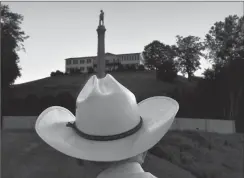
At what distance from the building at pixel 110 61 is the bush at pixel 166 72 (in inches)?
744

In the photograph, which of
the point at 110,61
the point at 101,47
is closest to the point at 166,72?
the point at 101,47

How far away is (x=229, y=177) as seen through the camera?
1399cm

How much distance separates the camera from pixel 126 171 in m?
1.81

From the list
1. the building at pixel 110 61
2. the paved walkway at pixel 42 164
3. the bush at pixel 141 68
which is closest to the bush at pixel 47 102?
the paved walkway at pixel 42 164

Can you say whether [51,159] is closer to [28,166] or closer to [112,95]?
[28,166]

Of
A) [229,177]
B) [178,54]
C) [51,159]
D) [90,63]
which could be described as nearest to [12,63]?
[51,159]

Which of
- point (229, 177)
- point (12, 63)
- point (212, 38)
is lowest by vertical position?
point (229, 177)

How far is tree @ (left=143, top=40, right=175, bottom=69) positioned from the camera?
59.8 meters

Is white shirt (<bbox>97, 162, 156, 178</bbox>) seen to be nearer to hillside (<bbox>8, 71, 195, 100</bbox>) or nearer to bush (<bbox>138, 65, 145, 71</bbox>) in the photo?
hillside (<bbox>8, 71, 195, 100</bbox>)

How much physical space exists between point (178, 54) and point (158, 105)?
55.2 metres

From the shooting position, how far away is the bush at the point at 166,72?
4722 centimetres

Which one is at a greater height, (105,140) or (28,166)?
(105,140)

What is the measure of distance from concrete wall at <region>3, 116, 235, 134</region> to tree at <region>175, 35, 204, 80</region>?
30856 millimetres

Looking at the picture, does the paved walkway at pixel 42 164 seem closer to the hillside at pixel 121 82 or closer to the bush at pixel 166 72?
the hillside at pixel 121 82
